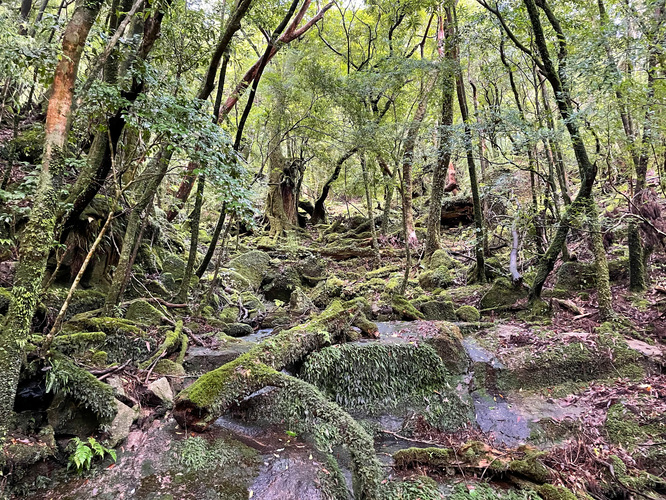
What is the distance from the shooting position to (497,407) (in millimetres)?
5445

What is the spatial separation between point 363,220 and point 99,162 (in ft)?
44.0

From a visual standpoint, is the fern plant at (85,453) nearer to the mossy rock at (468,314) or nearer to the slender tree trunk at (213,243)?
the slender tree trunk at (213,243)

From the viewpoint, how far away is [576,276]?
8.35m

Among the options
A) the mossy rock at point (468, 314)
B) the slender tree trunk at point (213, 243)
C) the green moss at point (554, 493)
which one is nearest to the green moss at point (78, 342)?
the slender tree trunk at point (213, 243)

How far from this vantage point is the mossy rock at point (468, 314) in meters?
7.89

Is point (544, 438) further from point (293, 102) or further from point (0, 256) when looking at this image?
point (293, 102)

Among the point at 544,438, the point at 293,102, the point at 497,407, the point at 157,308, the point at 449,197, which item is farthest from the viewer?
the point at 449,197

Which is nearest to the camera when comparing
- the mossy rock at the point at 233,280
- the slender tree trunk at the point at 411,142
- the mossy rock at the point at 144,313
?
the mossy rock at the point at 144,313

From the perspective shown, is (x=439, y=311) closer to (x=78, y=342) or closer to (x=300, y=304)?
(x=300, y=304)

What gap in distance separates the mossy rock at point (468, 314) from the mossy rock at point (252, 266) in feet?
21.9

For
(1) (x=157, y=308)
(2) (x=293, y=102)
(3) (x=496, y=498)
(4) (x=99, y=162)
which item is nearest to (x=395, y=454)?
(3) (x=496, y=498)

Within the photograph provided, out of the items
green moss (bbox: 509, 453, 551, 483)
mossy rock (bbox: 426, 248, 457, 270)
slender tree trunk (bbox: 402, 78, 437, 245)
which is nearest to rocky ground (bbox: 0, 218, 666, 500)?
green moss (bbox: 509, 453, 551, 483)

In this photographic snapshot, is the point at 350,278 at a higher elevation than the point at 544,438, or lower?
higher

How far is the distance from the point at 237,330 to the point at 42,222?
4.96 metres
